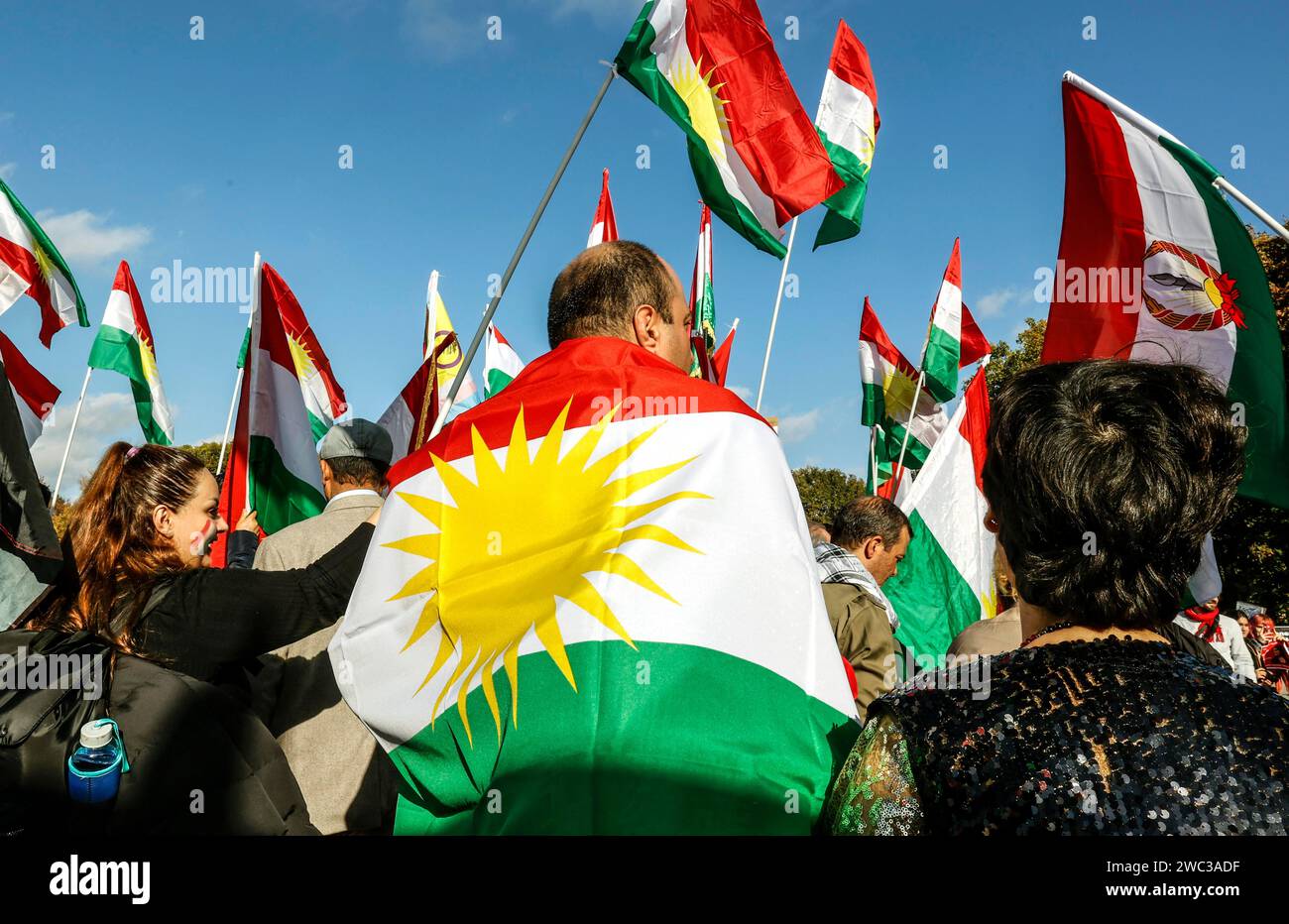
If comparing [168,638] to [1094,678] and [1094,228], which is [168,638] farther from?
[1094,228]

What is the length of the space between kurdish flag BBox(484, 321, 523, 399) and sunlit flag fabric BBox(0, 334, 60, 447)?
380 cm

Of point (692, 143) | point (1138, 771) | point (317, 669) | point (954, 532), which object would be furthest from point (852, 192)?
point (1138, 771)

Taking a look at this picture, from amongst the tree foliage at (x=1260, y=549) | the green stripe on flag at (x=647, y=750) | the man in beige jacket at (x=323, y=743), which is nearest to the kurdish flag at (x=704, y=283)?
the man in beige jacket at (x=323, y=743)

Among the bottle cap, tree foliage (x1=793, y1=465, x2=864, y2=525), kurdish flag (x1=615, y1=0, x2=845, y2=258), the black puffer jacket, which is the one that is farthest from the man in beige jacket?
tree foliage (x1=793, y1=465, x2=864, y2=525)

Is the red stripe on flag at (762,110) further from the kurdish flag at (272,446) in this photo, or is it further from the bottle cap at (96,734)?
the bottle cap at (96,734)

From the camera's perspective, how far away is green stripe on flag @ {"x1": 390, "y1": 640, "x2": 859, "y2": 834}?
77.8 inches

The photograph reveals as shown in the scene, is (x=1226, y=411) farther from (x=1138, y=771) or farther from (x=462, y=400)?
(x=462, y=400)

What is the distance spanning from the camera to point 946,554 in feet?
19.9

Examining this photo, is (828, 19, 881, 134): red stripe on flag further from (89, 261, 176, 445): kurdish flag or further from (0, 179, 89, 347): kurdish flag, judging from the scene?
(89, 261, 176, 445): kurdish flag

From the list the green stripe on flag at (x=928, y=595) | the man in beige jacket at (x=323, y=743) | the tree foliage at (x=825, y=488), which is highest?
the tree foliage at (x=825, y=488)

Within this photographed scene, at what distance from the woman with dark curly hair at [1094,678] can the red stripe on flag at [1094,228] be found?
2970 mm

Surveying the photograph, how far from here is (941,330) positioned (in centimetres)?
971

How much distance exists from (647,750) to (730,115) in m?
3.95

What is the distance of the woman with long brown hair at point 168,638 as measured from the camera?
221 cm
